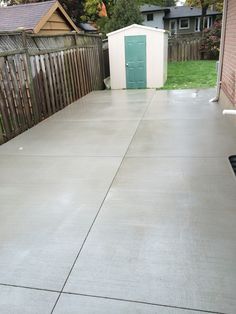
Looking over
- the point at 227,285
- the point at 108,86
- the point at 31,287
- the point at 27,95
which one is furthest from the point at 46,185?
the point at 108,86

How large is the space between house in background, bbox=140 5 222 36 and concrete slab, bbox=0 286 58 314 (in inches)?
1176

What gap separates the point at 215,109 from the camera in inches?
253

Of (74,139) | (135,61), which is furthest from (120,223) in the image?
(135,61)

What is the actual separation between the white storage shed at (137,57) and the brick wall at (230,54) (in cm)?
348

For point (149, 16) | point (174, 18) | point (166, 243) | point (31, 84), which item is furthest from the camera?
point (149, 16)

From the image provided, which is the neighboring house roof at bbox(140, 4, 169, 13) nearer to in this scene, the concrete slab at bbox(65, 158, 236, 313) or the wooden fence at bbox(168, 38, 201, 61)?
the wooden fence at bbox(168, 38, 201, 61)

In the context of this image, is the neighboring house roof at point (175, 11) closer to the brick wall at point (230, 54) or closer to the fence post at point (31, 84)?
the brick wall at point (230, 54)

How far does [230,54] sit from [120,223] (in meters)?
5.11

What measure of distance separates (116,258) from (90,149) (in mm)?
2497

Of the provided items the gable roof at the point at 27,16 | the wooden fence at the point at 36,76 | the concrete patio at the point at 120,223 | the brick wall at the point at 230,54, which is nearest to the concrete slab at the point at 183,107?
the brick wall at the point at 230,54

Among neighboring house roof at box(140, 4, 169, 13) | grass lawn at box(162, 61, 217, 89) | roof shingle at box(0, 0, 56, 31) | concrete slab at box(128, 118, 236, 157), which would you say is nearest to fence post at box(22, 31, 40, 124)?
concrete slab at box(128, 118, 236, 157)

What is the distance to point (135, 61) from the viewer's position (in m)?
10.2

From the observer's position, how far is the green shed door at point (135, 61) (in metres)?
9.98

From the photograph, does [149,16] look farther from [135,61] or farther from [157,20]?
[135,61]
